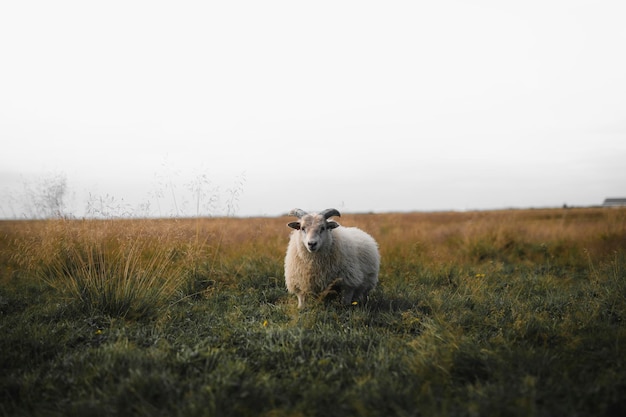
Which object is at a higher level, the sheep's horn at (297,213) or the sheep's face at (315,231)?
the sheep's horn at (297,213)

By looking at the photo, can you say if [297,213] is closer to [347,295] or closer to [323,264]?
[323,264]

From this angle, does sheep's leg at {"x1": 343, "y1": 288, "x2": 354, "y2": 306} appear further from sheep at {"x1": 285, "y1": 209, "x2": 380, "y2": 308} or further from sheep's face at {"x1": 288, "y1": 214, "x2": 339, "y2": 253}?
sheep's face at {"x1": 288, "y1": 214, "x2": 339, "y2": 253}

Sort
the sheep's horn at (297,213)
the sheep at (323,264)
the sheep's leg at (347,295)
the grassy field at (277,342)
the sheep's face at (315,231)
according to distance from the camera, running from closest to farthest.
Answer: the grassy field at (277,342) → the sheep's face at (315,231) → the sheep's leg at (347,295) → the sheep at (323,264) → the sheep's horn at (297,213)

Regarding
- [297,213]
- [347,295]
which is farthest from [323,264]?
[297,213]

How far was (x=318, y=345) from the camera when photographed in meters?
4.36

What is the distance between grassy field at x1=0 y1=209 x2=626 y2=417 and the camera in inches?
129

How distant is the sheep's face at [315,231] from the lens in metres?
6.23

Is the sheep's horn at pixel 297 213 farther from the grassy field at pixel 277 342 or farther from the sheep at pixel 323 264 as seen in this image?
the grassy field at pixel 277 342

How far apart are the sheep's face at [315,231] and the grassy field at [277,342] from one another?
102cm

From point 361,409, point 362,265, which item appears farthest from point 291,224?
point 361,409

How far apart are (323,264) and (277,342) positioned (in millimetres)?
2415

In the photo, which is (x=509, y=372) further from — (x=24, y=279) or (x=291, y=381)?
(x=24, y=279)

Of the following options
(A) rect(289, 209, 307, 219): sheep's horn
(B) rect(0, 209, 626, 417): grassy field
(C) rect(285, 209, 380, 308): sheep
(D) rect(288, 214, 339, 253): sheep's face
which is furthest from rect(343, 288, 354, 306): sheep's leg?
(A) rect(289, 209, 307, 219): sheep's horn

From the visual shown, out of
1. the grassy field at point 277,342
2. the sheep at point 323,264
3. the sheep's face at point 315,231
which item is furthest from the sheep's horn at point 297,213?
the grassy field at point 277,342
